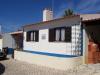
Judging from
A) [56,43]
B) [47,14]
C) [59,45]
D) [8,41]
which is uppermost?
[47,14]

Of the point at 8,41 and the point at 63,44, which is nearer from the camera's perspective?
the point at 63,44

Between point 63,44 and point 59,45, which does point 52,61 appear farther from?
point 59,45

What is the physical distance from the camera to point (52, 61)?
16.7 meters

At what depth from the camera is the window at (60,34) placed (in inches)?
698

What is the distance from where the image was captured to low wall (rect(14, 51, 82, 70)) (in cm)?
1503

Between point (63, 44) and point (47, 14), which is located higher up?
point (47, 14)

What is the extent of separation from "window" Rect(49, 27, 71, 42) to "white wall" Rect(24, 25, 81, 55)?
1.23ft

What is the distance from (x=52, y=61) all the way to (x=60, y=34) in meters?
3.12

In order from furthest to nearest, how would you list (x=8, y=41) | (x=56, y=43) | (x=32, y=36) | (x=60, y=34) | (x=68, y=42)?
(x=8, y=41), (x=32, y=36), (x=56, y=43), (x=60, y=34), (x=68, y=42)

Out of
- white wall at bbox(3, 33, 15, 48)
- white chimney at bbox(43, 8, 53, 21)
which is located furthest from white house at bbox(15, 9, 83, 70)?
white wall at bbox(3, 33, 15, 48)

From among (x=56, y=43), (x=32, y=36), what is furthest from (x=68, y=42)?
(x=32, y=36)

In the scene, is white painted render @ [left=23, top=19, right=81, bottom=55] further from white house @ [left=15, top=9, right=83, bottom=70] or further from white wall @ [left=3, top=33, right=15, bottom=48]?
white wall @ [left=3, top=33, right=15, bottom=48]

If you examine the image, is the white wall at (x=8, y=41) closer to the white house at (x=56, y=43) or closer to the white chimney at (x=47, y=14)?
the white house at (x=56, y=43)

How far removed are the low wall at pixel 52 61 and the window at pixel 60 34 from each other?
7.38 feet
